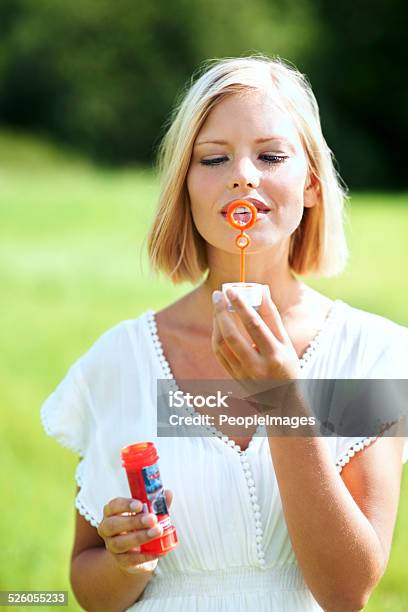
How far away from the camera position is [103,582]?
2010 mm

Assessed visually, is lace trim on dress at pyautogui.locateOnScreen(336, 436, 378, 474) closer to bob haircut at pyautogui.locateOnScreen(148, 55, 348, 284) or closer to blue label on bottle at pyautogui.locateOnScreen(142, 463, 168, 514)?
blue label on bottle at pyautogui.locateOnScreen(142, 463, 168, 514)

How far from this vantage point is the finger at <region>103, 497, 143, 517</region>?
1.71m

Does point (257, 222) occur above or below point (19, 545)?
above

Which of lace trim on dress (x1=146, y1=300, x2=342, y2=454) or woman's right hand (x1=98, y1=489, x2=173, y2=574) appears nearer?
woman's right hand (x1=98, y1=489, x2=173, y2=574)

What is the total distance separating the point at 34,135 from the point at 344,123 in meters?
10.2

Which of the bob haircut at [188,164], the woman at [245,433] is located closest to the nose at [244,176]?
the woman at [245,433]

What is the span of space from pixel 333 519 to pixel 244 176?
0.72 metres

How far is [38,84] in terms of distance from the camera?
94.0ft

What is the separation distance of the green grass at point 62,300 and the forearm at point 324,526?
31.2 inches

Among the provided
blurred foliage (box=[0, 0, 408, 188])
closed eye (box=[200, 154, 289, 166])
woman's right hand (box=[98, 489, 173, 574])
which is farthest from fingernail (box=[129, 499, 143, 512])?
blurred foliage (box=[0, 0, 408, 188])

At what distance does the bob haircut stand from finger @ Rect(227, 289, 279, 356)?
56 cm

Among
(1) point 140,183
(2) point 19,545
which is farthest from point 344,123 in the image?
(2) point 19,545

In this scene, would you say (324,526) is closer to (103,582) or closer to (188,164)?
(103,582)

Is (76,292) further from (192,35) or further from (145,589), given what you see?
(192,35)
